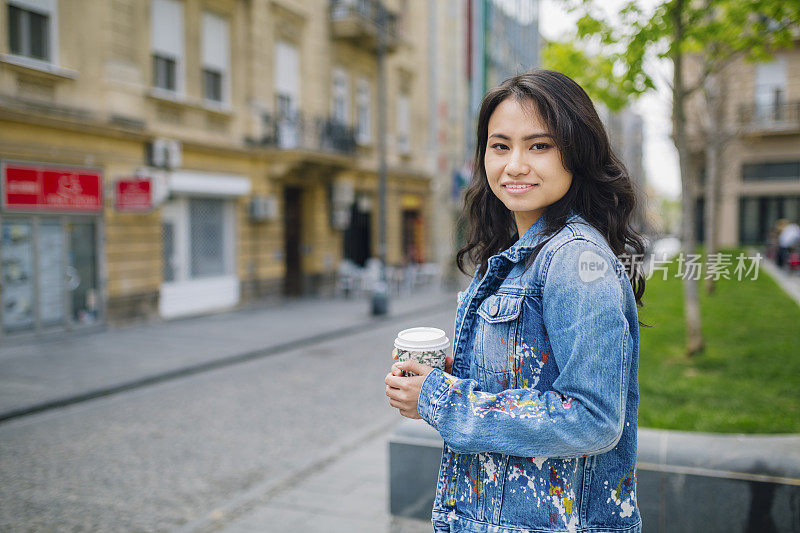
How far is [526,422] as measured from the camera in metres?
1.47

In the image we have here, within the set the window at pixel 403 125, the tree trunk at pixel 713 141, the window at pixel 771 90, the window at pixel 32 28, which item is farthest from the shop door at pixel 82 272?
the window at pixel 771 90

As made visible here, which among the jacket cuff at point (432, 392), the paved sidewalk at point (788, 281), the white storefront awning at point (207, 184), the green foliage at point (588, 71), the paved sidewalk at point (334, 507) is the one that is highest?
the green foliage at point (588, 71)

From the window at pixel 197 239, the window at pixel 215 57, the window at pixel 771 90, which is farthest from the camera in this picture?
the window at pixel 771 90

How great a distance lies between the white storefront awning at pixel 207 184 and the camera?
Result: 47.4 feet

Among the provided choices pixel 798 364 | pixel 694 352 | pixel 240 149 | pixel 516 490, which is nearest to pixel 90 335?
pixel 240 149

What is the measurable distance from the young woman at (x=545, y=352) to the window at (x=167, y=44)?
1400 cm

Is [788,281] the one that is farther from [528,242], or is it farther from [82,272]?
[528,242]

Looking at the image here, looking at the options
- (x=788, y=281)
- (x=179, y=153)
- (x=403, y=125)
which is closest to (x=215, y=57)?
(x=179, y=153)

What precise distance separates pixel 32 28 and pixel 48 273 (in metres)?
4.31

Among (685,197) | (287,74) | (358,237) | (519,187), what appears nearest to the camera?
(519,187)

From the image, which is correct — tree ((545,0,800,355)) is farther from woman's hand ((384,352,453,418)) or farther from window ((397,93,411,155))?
window ((397,93,411,155))

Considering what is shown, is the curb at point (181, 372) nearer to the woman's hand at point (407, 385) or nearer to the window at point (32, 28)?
the window at point (32, 28)

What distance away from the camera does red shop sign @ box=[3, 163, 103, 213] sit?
433 inches

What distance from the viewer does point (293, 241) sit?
19906mm
